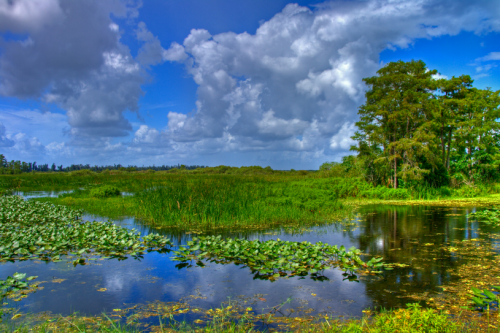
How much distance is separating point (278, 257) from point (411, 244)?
11.9 ft

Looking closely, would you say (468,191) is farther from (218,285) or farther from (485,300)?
(218,285)

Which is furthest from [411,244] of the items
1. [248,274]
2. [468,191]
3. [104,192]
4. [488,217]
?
[104,192]

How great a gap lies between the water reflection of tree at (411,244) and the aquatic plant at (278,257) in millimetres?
541

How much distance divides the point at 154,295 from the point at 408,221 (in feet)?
29.6

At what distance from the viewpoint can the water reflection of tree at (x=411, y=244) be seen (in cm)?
457

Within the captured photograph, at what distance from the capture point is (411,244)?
7262 mm

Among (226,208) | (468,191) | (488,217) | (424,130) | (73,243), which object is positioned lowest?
(73,243)

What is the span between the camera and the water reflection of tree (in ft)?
15.0

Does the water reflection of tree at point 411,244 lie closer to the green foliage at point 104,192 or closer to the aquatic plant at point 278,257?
the aquatic plant at point 278,257

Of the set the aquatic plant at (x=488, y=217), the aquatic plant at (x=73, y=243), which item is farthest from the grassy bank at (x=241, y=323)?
the aquatic plant at (x=488, y=217)

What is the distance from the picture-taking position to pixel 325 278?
198 inches

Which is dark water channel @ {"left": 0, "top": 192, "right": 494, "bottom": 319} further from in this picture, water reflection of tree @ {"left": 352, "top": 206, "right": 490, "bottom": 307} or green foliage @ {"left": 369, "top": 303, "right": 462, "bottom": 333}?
green foliage @ {"left": 369, "top": 303, "right": 462, "bottom": 333}

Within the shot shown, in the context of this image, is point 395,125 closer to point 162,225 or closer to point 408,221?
point 408,221

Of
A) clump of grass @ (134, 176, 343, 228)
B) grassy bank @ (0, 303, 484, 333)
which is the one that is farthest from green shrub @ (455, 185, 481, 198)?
grassy bank @ (0, 303, 484, 333)
